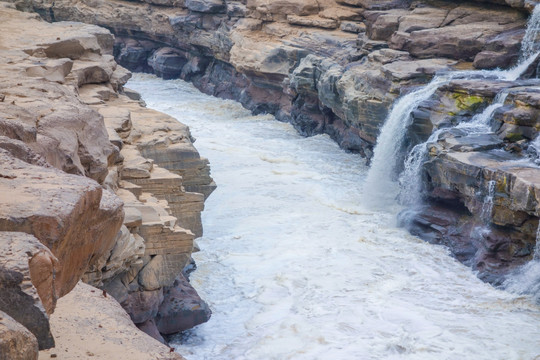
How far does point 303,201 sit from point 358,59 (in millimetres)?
4621

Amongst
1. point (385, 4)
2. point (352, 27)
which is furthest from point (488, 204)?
point (352, 27)

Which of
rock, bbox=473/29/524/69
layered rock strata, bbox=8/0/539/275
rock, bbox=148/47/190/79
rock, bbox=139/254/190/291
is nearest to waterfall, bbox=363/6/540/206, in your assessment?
rock, bbox=473/29/524/69

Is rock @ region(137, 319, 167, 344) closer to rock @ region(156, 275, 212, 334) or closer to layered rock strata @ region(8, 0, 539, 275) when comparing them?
rock @ region(156, 275, 212, 334)

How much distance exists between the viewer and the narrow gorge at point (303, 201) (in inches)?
148

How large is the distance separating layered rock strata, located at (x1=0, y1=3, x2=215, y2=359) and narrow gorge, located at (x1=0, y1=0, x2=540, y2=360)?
0.05ft

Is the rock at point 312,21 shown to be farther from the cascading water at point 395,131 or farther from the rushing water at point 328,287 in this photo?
the cascading water at point 395,131

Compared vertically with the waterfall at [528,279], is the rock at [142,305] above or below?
below

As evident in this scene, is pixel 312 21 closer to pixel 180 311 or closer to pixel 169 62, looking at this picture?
pixel 169 62

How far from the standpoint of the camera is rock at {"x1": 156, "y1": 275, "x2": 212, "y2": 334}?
7531 millimetres

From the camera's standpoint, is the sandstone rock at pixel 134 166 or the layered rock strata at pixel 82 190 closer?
the layered rock strata at pixel 82 190

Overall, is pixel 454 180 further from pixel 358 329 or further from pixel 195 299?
pixel 195 299

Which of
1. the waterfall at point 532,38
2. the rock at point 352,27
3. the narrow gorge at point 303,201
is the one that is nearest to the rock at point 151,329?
the narrow gorge at point 303,201

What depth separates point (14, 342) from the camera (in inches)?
95.3

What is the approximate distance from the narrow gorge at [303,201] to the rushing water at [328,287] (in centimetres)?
3
